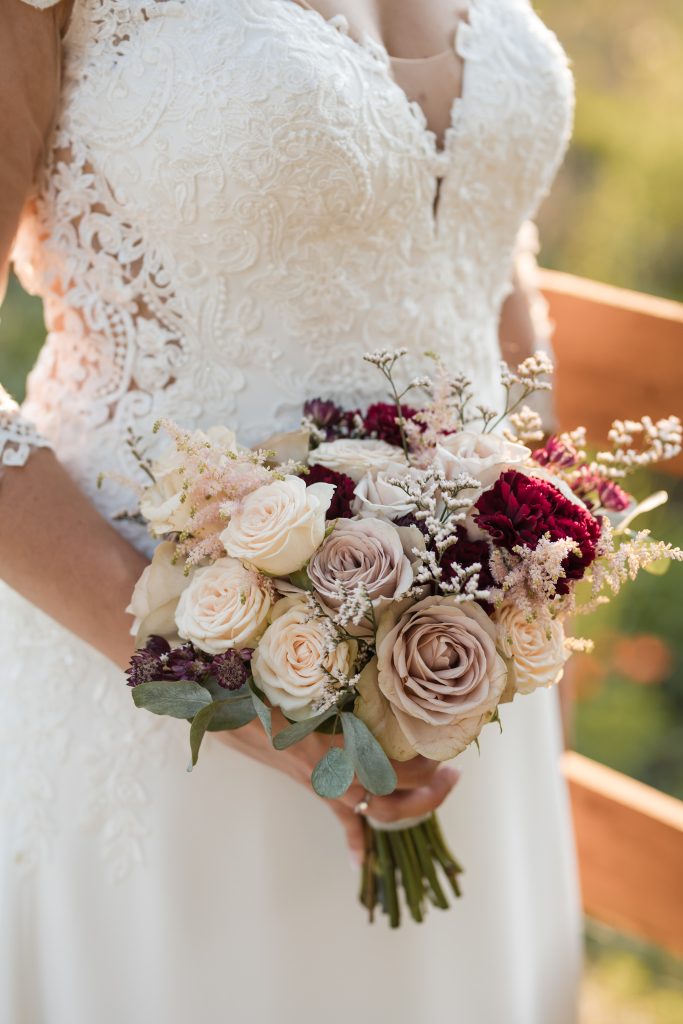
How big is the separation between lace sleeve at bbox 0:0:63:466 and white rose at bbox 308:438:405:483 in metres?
0.35

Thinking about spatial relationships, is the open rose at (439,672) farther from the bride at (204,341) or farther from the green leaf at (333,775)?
the bride at (204,341)

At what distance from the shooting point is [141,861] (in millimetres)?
1197

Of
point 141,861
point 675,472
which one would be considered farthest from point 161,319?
point 675,472

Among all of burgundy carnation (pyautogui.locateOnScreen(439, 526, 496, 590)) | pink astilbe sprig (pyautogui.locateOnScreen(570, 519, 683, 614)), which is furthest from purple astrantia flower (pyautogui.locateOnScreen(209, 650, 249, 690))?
pink astilbe sprig (pyautogui.locateOnScreen(570, 519, 683, 614))

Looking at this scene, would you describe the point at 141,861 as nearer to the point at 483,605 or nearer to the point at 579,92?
the point at 483,605

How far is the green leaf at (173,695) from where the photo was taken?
2.80 feet

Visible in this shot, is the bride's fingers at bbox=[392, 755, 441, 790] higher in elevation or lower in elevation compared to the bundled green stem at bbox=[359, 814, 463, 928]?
higher

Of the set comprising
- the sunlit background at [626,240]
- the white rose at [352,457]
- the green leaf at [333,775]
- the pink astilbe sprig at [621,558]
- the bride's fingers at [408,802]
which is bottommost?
the sunlit background at [626,240]

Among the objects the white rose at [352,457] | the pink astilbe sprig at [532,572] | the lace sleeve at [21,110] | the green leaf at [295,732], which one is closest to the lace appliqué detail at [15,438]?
the lace sleeve at [21,110]

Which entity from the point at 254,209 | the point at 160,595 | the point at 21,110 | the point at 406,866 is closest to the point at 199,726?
the point at 160,595

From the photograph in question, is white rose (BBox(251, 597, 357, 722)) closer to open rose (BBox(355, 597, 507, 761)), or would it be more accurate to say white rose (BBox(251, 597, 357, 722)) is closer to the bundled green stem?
open rose (BBox(355, 597, 507, 761))

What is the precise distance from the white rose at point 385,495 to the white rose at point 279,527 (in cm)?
5

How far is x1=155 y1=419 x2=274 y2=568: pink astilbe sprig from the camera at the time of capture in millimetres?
878

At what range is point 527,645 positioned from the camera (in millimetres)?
856
